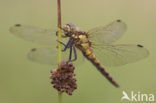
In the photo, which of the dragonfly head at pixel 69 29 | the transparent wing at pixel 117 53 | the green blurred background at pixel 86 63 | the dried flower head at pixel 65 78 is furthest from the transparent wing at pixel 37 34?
the green blurred background at pixel 86 63

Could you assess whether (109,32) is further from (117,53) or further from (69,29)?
(69,29)

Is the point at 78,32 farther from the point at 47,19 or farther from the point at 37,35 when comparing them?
the point at 47,19

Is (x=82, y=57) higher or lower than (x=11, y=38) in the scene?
lower

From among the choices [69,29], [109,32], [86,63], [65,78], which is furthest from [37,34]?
[86,63]

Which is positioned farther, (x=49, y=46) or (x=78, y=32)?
(x=49, y=46)

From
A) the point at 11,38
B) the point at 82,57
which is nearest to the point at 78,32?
the point at 82,57

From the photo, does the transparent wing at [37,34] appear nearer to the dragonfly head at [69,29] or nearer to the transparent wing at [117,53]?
the dragonfly head at [69,29]

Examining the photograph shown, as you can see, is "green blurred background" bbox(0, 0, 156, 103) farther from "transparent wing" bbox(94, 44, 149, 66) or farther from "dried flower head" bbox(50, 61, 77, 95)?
"dried flower head" bbox(50, 61, 77, 95)
